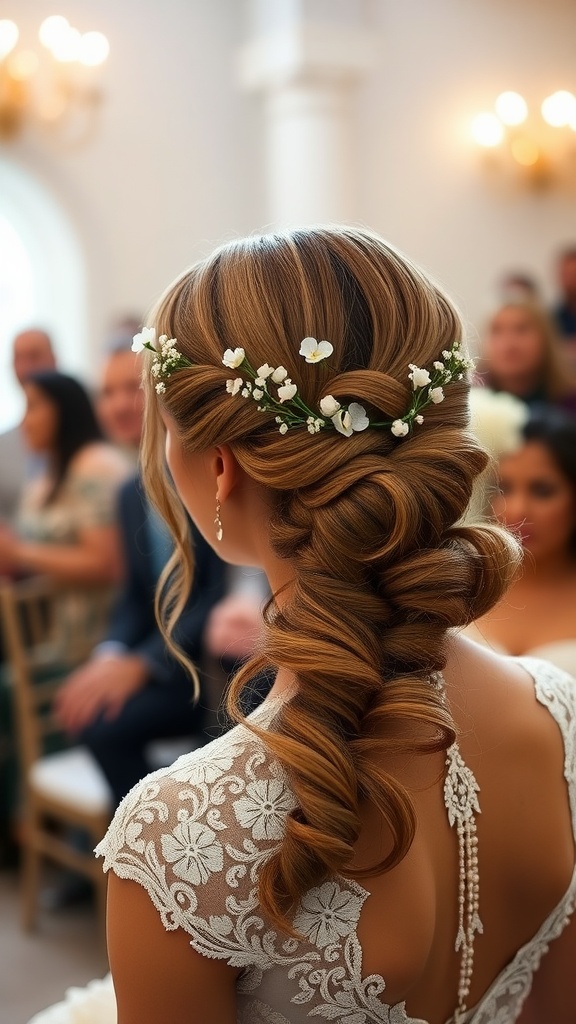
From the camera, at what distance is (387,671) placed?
1.01 m

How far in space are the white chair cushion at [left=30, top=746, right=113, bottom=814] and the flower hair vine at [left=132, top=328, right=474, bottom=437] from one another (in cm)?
226

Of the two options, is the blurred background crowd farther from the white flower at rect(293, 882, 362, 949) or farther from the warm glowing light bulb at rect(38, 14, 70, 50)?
the white flower at rect(293, 882, 362, 949)

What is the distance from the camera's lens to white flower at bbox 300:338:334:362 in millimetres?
957

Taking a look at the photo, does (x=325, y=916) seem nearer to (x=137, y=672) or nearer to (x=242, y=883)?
(x=242, y=883)

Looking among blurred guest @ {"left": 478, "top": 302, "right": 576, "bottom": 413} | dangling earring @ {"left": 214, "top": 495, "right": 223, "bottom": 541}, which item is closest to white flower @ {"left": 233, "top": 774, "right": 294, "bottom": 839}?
dangling earring @ {"left": 214, "top": 495, "right": 223, "bottom": 541}

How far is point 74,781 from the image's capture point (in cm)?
314

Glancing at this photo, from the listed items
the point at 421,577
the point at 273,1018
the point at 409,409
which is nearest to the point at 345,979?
the point at 273,1018

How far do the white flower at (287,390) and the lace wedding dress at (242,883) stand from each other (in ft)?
0.96

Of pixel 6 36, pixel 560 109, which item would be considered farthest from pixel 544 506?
pixel 560 109

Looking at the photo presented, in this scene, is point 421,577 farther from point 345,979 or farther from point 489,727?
point 345,979

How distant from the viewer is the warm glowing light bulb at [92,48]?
5.51 metres

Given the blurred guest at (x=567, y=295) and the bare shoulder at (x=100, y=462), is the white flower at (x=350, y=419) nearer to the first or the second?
the bare shoulder at (x=100, y=462)

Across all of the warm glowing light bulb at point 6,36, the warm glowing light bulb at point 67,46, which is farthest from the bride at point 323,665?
the warm glowing light bulb at point 67,46

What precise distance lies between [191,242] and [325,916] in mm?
5740
